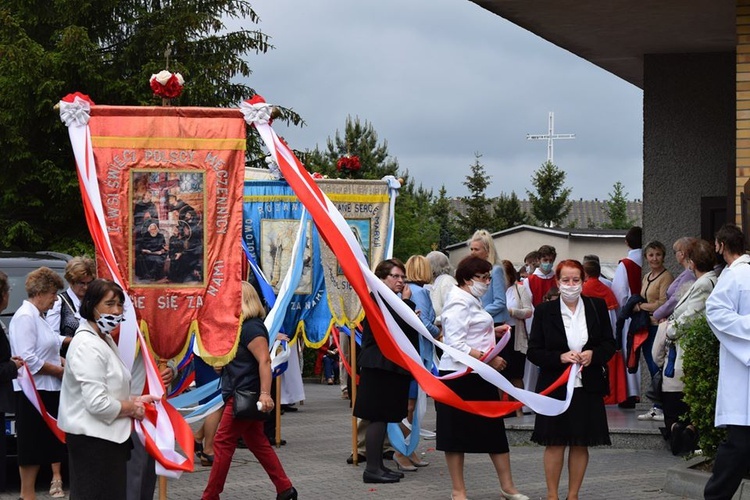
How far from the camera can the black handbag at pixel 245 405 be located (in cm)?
912

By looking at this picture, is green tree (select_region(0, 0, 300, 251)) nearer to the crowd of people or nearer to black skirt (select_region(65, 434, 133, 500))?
the crowd of people

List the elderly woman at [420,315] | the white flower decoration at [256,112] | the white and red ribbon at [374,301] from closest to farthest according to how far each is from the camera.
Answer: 1. the white and red ribbon at [374,301]
2. the white flower decoration at [256,112]
3. the elderly woman at [420,315]

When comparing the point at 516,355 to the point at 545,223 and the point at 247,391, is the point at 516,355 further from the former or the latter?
the point at 545,223

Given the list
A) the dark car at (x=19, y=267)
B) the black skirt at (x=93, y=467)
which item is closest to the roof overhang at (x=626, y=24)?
the dark car at (x=19, y=267)

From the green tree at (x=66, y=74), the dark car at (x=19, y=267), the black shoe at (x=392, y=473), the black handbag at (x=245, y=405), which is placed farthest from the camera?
the green tree at (x=66, y=74)

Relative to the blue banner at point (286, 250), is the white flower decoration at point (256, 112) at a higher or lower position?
higher

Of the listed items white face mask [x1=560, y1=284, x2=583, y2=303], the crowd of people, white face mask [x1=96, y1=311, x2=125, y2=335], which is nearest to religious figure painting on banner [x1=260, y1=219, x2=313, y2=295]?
the crowd of people

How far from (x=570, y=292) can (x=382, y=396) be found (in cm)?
253

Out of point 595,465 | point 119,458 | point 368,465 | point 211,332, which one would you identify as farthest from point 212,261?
point 595,465

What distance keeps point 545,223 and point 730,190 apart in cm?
5411

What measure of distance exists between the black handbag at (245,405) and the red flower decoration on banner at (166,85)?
2.35 meters

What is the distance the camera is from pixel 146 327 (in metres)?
8.60

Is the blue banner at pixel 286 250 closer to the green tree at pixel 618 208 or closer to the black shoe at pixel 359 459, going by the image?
the black shoe at pixel 359 459

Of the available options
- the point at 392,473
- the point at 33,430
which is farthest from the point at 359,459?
the point at 33,430
